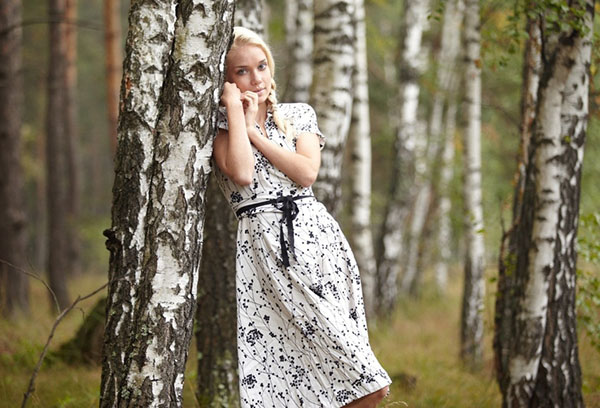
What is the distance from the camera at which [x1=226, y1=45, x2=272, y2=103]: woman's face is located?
10.6 ft

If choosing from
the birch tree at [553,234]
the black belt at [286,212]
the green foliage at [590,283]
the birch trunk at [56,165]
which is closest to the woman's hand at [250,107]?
the black belt at [286,212]

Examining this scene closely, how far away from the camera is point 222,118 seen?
3162mm

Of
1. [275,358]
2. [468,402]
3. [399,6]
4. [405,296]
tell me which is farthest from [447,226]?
[275,358]

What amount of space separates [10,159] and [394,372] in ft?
19.3

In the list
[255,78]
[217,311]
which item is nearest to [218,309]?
[217,311]

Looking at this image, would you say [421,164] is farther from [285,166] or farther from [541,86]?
[285,166]

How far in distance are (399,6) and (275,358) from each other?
14.6 metres

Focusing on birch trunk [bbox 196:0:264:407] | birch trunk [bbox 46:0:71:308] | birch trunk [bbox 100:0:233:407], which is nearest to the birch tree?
birch trunk [bbox 196:0:264:407]

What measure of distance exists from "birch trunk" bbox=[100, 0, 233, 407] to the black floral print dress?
1.36ft

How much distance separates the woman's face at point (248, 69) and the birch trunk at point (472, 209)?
4606 mm

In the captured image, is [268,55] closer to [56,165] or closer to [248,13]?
[248,13]

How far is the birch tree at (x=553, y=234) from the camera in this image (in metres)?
4.23

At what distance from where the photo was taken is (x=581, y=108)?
4.27 meters

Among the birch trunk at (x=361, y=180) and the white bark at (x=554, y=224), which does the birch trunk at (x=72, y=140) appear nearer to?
the birch trunk at (x=361, y=180)
